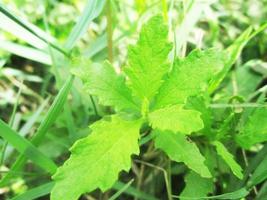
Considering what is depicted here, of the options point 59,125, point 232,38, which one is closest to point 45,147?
point 59,125

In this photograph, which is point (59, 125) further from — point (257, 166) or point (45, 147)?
point (257, 166)

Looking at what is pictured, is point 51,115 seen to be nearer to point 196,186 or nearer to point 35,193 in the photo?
point 35,193

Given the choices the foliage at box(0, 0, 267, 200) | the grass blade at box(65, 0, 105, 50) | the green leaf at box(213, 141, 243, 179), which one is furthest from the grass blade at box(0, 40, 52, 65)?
the green leaf at box(213, 141, 243, 179)

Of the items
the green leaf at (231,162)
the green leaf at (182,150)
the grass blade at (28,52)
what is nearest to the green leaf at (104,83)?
the green leaf at (182,150)

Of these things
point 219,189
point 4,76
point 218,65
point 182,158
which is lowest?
point 219,189

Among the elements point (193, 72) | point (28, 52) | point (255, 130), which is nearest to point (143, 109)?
point (193, 72)

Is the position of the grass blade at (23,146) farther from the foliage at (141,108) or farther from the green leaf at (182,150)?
the green leaf at (182,150)

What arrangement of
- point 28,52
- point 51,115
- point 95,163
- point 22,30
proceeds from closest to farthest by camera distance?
point 95,163 → point 51,115 → point 22,30 → point 28,52
